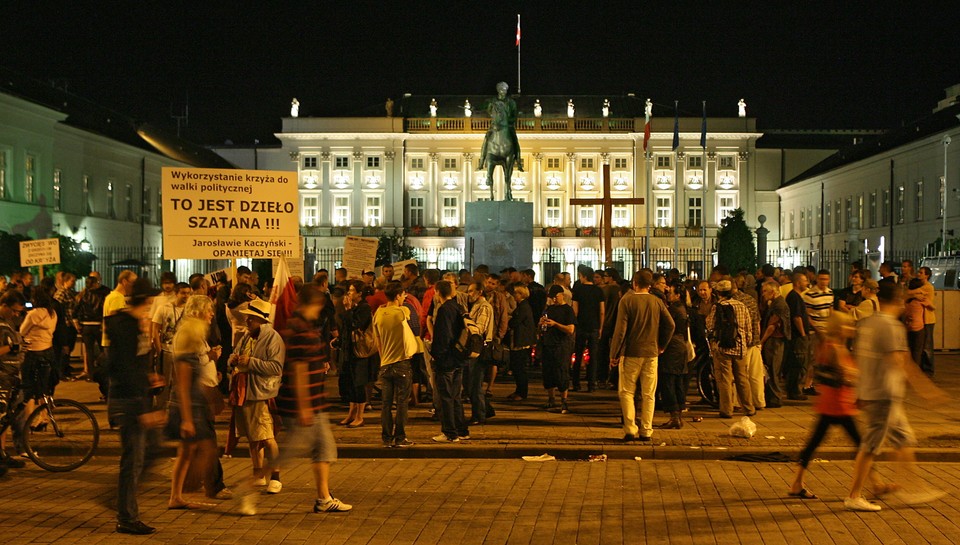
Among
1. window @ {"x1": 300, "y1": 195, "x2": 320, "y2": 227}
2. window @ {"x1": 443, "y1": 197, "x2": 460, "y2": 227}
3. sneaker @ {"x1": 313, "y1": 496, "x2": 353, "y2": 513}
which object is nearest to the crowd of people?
sneaker @ {"x1": 313, "y1": 496, "x2": 353, "y2": 513}

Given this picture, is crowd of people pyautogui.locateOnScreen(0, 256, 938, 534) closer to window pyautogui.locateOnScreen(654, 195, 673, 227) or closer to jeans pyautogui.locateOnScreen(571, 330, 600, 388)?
jeans pyautogui.locateOnScreen(571, 330, 600, 388)

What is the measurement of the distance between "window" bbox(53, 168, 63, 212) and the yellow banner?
42.9m

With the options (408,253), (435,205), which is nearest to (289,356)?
(408,253)

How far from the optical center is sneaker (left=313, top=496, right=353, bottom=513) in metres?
8.23

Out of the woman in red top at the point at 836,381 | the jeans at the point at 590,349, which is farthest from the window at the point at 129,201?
the woman in red top at the point at 836,381

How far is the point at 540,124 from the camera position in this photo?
274 ft

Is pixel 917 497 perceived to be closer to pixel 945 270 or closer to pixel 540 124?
pixel 945 270

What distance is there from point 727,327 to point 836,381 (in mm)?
4469

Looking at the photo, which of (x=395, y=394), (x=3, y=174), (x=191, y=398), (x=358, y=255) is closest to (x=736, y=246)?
(x=3, y=174)

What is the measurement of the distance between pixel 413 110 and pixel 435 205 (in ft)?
30.9

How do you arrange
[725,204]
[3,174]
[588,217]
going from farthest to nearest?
[725,204] < [588,217] < [3,174]

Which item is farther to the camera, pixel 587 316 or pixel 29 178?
pixel 29 178

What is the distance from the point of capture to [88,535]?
299 inches

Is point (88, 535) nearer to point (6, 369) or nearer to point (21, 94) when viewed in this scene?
point (6, 369)
